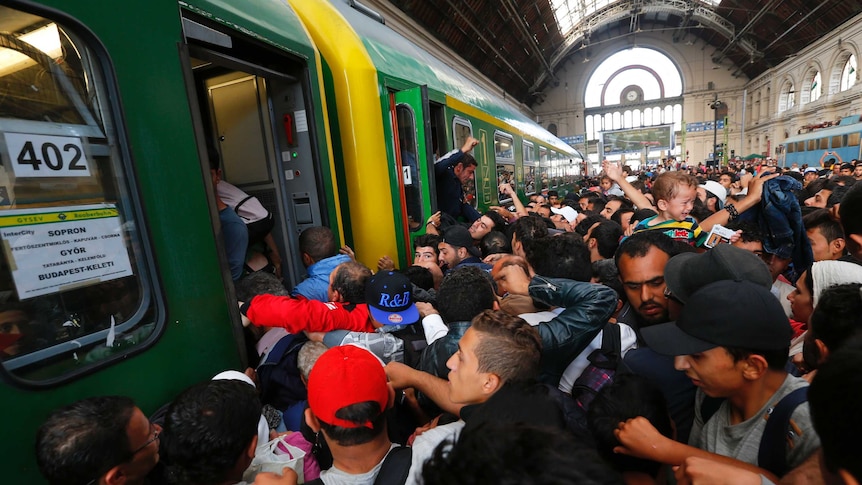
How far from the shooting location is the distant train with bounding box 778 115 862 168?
1491cm

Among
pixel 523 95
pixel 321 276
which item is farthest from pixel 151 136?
pixel 523 95

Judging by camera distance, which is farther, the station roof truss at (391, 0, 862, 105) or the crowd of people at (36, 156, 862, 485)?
the station roof truss at (391, 0, 862, 105)

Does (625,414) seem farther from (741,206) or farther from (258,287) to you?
(741,206)

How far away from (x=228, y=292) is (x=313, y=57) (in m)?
1.65

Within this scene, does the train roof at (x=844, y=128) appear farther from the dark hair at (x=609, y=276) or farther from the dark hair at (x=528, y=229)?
the dark hair at (x=609, y=276)

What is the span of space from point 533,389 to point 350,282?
4.41 ft

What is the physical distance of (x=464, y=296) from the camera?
184 centimetres

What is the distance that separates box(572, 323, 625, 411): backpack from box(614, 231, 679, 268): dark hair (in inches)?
14.8

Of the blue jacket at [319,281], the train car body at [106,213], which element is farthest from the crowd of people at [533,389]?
the blue jacket at [319,281]

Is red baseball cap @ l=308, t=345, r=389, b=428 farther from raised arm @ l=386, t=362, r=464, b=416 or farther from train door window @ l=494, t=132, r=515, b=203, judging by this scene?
train door window @ l=494, t=132, r=515, b=203

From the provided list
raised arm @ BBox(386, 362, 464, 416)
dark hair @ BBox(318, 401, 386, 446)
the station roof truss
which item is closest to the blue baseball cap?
raised arm @ BBox(386, 362, 464, 416)

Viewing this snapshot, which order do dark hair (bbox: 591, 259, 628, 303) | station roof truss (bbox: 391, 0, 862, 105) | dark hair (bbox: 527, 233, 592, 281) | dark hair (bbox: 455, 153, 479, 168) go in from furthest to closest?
station roof truss (bbox: 391, 0, 862, 105), dark hair (bbox: 455, 153, 479, 168), dark hair (bbox: 591, 259, 628, 303), dark hair (bbox: 527, 233, 592, 281)

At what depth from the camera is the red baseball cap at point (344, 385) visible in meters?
1.26

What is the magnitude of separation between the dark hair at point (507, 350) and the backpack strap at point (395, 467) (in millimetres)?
350
